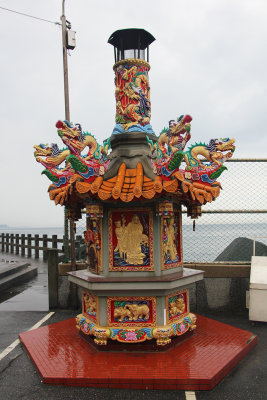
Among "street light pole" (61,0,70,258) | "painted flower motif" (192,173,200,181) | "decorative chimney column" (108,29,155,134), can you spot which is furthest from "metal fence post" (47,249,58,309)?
"painted flower motif" (192,173,200,181)

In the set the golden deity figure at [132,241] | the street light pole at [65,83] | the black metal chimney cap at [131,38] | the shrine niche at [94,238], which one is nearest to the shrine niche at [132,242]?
the golden deity figure at [132,241]

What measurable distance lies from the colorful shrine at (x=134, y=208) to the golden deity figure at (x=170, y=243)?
20mm

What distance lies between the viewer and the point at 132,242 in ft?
20.8

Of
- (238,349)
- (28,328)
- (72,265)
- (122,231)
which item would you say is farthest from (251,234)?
(28,328)

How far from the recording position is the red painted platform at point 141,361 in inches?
198

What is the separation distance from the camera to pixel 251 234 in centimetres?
878

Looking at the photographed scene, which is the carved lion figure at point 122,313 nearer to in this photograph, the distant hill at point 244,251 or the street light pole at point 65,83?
the street light pole at point 65,83

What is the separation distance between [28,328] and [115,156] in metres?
4.68

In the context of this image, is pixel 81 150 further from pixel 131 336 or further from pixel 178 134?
pixel 131 336

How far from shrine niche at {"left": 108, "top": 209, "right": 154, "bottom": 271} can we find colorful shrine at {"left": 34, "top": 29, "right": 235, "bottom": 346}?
0.02 meters

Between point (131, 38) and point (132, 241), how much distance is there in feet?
15.0

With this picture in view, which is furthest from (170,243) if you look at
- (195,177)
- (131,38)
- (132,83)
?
(131,38)

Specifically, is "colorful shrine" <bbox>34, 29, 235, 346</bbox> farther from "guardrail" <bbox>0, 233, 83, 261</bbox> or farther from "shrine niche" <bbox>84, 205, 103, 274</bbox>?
"guardrail" <bbox>0, 233, 83, 261</bbox>

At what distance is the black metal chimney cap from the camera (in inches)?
286
